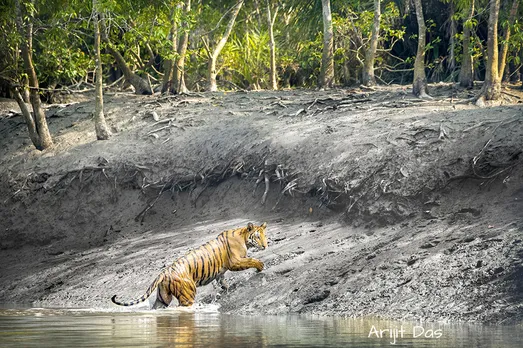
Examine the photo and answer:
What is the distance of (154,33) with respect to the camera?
22.1 m

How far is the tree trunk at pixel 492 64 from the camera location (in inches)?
762

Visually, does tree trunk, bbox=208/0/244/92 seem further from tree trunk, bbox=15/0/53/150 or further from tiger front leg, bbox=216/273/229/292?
tiger front leg, bbox=216/273/229/292

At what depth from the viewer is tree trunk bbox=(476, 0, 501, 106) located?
1934cm

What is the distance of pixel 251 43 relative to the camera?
30.6 m

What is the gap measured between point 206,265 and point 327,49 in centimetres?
1078

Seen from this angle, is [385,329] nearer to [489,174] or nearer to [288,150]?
[489,174]

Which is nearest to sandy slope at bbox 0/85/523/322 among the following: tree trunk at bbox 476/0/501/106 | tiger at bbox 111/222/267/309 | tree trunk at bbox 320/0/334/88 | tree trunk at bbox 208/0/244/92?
tiger at bbox 111/222/267/309

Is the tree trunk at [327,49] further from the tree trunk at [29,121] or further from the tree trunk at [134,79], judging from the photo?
the tree trunk at [29,121]

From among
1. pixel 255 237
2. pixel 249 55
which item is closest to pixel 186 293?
pixel 255 237

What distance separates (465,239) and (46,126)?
11.7 m

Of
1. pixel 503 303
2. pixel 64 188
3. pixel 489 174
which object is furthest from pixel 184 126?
pixel 503 303

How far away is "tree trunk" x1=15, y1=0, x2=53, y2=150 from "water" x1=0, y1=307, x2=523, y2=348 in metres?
9.72

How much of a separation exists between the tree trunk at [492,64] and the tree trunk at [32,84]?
9.28 m

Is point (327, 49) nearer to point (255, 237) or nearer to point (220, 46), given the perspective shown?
point (220, 46)
